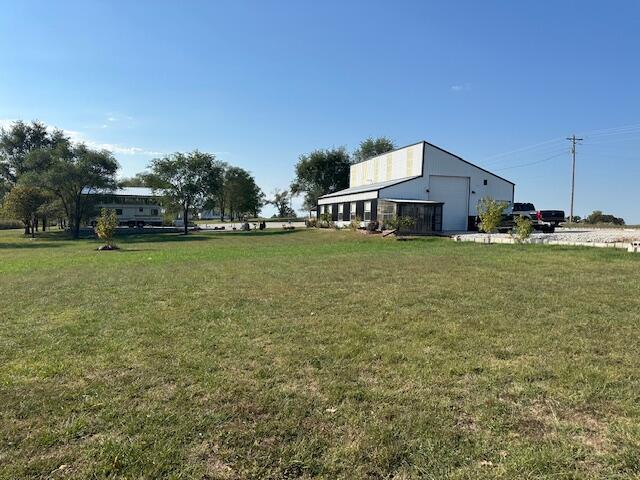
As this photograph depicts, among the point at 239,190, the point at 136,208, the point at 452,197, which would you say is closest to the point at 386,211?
the point at 452,197

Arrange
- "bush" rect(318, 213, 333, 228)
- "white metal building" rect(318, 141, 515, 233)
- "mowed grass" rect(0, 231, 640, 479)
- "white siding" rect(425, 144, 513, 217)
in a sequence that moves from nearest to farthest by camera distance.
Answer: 1. "mowed grass" rect(0, 231, 640, 479)
2. "white metal building" rect(318, 141, 515, 233)
3. "white siding" rect(425, 144, 513, 217)
4. "bush" rect(318, 213, 333, 228)

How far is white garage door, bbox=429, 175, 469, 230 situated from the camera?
1345 inches

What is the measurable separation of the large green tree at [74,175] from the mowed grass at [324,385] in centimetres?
3658

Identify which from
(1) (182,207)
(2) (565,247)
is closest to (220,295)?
(2) (565,247)

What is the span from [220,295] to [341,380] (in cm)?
476

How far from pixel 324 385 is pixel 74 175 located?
4279 centimetres

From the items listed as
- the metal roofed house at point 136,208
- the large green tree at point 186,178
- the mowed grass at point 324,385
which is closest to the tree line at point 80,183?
the large green tree at point 186,178

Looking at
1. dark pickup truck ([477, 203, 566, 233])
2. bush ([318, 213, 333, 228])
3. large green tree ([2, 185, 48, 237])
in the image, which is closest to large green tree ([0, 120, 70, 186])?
large green tree ([2, 185, 48, 237])

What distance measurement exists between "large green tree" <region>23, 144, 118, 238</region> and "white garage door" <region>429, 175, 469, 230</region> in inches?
1236

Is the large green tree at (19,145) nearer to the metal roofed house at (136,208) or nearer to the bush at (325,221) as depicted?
the metal roofed house at (136,208)

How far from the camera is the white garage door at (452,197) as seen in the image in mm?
34156

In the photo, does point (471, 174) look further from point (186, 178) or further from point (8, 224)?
point (8, 224)

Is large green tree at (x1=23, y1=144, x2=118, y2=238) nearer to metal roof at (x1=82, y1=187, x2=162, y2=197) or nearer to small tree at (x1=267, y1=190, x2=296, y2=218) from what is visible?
metal roof at (x1=82, y1=187, x2=162, y2=197)

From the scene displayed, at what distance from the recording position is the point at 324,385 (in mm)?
→ 3916
